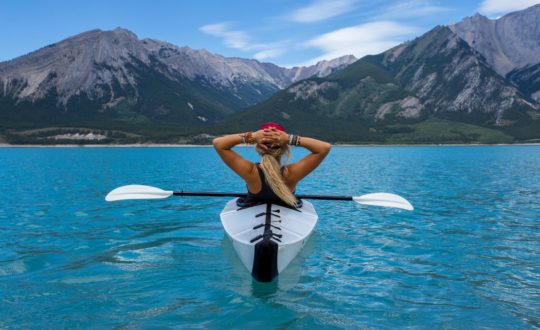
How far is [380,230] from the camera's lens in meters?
19.6

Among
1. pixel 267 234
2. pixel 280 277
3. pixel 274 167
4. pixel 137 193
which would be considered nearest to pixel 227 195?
pixel 137 193

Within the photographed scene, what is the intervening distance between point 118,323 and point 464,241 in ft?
46.1

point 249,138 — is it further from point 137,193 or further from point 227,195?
point 137,193

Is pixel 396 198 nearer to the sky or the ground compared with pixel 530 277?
nearer to the sky

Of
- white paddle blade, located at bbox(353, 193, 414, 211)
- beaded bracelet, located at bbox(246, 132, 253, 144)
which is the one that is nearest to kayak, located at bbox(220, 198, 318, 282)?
beaded bracelet, located at bbox(246, 132, 253, 144)

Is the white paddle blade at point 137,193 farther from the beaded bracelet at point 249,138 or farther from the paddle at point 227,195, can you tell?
the beaded bracelet at point 249,138

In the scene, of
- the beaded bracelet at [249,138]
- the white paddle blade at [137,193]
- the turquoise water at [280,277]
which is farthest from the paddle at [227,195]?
the beaded bracelet at [249,138]

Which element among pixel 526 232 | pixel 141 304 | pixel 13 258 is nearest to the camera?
pixel 141 304

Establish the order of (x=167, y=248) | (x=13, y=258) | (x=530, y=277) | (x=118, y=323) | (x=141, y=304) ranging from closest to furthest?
(x=118, y=323) → (x=141, y=304) → (x=530, y=277) → (x=13, y=258) → (x=167, y=248)

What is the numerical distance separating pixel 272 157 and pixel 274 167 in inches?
11.5

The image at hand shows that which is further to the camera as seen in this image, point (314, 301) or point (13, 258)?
point (13, 258)

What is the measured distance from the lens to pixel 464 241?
56.9 ft

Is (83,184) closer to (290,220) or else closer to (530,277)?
(290,220)

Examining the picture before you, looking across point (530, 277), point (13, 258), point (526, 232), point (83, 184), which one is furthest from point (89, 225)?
point (83, 184)
